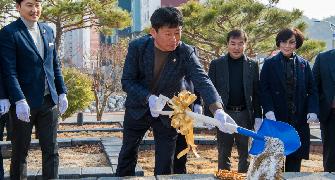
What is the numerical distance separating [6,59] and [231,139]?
2061mm

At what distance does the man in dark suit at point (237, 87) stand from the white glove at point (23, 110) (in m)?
1.69

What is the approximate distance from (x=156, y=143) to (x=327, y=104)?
1.80 m

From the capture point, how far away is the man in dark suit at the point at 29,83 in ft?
12.6

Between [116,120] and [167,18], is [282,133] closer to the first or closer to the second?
[167,18]

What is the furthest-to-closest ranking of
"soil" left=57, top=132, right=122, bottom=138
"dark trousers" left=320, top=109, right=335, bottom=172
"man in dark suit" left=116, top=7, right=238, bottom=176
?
"soil" left=57, top=132, right=122, bottom=138 → "dark trousers" left=320, top=109, right=335, bottom=172 → "man in dark suit" left=116, top=7, right=238, bottom=176

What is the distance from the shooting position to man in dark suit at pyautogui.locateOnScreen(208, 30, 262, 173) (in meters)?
4.53

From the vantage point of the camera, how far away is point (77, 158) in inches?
253

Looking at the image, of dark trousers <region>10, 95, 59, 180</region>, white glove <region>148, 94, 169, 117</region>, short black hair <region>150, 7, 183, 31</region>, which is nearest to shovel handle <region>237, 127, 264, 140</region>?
white glove <region>148, 94, 169, 117</region>

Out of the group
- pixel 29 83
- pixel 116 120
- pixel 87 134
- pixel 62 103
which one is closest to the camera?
pixel 29 83

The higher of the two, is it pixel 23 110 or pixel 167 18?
pixel 167 18

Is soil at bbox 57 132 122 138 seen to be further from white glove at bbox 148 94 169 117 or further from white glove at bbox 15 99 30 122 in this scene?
white glove at bbox 148 94 169 117

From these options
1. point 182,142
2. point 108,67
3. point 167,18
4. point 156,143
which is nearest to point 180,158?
point 182,142

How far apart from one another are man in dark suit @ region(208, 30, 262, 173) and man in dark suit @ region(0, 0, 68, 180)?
1459 mm

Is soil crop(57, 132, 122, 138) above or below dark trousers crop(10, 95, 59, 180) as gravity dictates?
below
